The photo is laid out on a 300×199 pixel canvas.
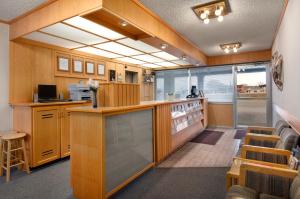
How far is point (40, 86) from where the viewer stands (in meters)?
3.70

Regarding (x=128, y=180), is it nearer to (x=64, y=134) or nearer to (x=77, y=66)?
(x=64, y=134)

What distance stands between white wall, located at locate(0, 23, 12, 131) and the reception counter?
2.01m

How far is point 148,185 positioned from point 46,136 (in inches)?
82.9

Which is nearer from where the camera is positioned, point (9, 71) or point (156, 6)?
point (156, 6)

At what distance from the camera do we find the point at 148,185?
103 inches

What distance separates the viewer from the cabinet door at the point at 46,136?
3.18 metres

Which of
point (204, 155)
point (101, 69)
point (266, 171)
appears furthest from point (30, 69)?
point (266, 171)

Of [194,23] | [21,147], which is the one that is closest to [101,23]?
[194,23]

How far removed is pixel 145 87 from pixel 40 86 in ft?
14.3

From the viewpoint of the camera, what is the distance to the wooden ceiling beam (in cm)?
226

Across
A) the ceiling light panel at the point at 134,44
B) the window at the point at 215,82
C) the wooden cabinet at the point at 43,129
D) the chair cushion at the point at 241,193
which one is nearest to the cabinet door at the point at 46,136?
the wooden cabinet at the point at 43,129

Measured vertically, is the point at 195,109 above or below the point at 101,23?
below

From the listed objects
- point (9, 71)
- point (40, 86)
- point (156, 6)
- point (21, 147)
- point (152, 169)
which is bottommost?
point (152, 169)

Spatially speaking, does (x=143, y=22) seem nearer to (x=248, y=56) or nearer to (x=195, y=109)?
(x=195, y=109)
